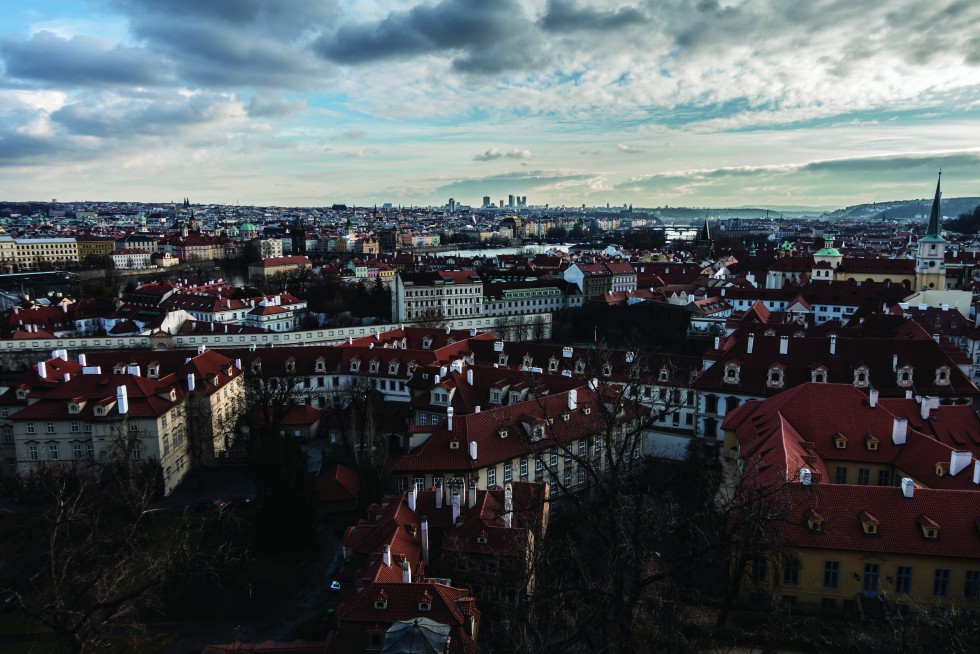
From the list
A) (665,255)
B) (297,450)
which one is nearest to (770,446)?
(297,450)

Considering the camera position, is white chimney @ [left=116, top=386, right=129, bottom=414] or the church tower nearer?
white chimney @ [left=116, top=386, right=129, bottom=414]

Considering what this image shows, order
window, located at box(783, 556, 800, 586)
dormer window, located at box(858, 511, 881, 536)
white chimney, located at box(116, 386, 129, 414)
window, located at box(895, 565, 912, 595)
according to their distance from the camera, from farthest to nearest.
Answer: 1. white chimney, located at box(116, 386, 129, 414)
2. window, located at box(783, 556, 800, 586)
3. dormer window, located at box(858, 511, 881, 536)
4. window, located at box(895, 565, 912, 595)

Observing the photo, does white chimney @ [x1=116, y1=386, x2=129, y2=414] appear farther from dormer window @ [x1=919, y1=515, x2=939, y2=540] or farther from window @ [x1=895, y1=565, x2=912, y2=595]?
dormer window @ [x1=919, y1=515, x2=939, y2=540]

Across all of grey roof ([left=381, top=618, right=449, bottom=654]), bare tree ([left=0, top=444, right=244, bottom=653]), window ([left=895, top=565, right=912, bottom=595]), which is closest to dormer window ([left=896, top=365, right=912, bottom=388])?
window ([left=895, top=565, right=912, bottom=595])

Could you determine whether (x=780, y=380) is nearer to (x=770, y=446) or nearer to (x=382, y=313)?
(x=770, y=446)

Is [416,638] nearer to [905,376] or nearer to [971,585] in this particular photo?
[971,585]

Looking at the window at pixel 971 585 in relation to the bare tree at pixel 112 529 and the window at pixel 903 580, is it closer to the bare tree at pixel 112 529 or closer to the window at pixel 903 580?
the window at pixel 903 580

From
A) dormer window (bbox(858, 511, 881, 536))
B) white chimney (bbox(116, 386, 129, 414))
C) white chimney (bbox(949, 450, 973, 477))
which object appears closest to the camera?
dormer window (bbox(858, 511, 881, 536))

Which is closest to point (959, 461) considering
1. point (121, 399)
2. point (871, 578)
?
point (871, 578)
